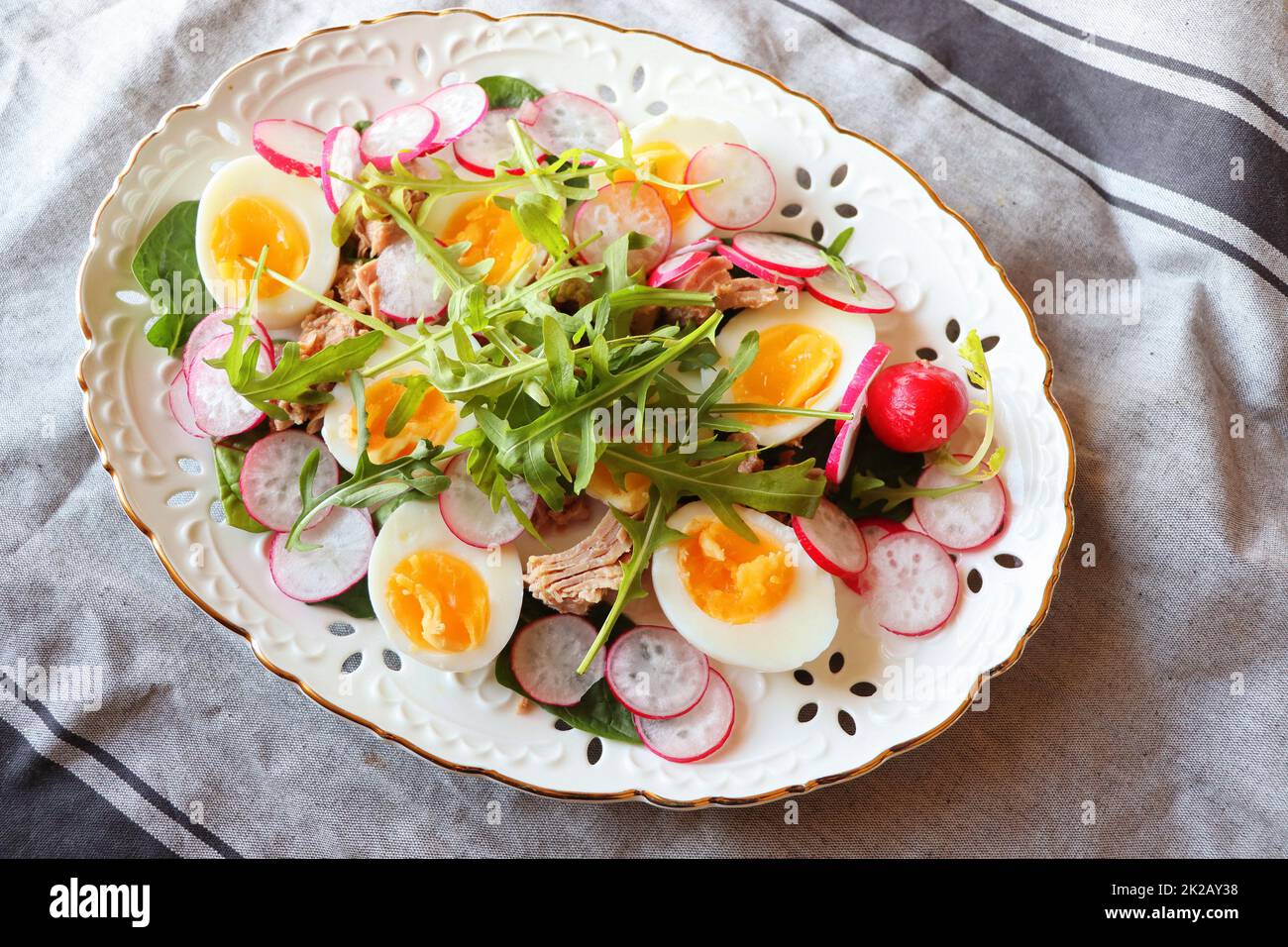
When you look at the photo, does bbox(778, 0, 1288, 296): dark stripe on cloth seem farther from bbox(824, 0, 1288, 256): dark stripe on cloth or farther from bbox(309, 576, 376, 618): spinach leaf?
bbox(309, 576, 376, 618): spinach leaf

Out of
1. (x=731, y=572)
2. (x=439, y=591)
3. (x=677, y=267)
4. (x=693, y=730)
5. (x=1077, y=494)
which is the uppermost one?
(x=677, y=267)

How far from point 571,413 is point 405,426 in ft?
1.35

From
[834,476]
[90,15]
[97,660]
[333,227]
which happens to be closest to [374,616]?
[97,660]

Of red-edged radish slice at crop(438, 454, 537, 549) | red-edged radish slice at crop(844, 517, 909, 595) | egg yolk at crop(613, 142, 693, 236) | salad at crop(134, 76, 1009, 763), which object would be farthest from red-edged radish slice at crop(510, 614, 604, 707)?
egg yolk at crop(613, 142, 693, 236)

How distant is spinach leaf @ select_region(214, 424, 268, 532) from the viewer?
2.27 metres

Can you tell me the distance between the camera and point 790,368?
7.61ft

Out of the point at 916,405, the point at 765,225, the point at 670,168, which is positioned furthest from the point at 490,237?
the point at 916,405

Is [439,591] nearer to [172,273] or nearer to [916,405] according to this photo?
[172,273]

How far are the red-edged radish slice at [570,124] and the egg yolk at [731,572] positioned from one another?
96 centimetres

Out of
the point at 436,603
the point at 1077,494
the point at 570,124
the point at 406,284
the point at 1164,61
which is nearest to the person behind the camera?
the point at 436,603

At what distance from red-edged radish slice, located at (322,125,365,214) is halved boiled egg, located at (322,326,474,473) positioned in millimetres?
371

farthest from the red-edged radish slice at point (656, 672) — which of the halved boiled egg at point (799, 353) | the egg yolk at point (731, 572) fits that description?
the halved boiled egg at point (799, 353)

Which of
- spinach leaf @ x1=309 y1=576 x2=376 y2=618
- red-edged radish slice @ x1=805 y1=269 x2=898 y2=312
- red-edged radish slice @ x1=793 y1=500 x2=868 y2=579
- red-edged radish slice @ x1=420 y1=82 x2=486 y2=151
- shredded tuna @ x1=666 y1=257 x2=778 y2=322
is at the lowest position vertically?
red-edged radish slice @ x1=793 y1=500 x2=868 y2=579

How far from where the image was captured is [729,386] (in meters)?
2.20
